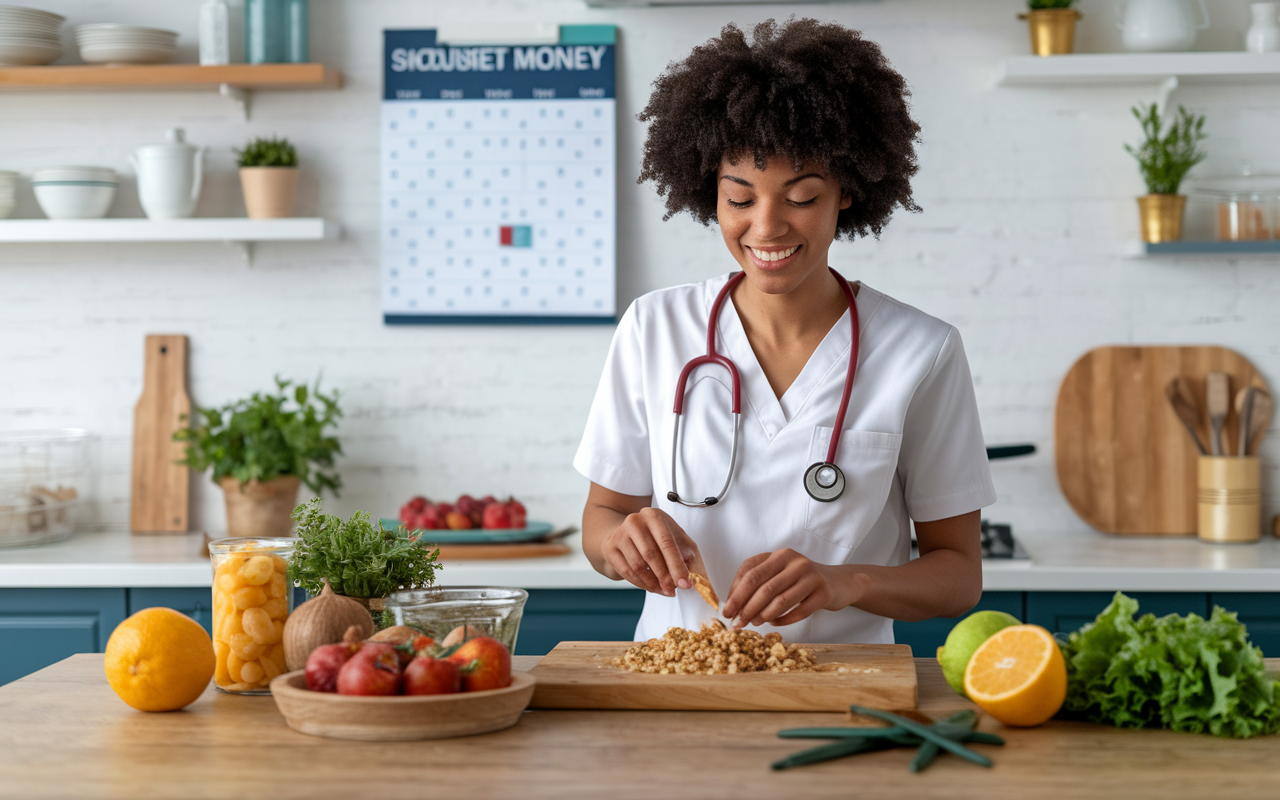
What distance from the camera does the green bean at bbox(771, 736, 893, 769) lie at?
1.12 metres

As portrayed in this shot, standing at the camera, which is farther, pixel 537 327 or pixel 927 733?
pixel 537 327

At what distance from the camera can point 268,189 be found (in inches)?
123

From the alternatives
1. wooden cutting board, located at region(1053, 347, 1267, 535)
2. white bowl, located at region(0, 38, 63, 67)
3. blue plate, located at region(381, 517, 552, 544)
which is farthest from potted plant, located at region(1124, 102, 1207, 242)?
white bowl, located at region(0, 38, 63, 67)

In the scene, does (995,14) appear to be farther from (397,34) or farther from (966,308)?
(397,34)

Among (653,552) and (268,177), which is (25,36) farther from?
(653,552)

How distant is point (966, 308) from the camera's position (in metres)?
3.20

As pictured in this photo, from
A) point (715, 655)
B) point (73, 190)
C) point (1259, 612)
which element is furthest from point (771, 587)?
point (73, 190)

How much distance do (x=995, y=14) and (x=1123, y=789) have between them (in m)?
2.55

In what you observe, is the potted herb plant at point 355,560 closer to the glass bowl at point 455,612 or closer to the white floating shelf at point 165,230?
the glass bowl at point 455,612

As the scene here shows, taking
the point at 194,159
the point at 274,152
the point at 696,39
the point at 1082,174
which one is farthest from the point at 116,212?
the point at 1082,174

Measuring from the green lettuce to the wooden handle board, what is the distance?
2.66 metres

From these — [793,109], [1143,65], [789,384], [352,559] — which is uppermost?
[1143,65]

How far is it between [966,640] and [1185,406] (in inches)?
81.7

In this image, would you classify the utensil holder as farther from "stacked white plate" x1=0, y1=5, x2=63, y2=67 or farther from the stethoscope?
"stacked white plate" x1=0, y1=5, x2=63, y2=67
